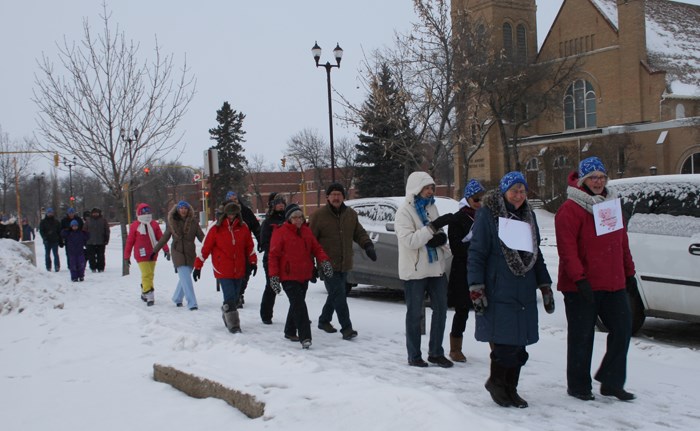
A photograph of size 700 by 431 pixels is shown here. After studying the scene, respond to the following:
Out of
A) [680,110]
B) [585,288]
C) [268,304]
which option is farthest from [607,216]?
[680,110]

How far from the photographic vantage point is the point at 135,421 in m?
6.02

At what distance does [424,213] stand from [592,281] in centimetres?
190

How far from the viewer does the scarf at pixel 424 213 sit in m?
6.66

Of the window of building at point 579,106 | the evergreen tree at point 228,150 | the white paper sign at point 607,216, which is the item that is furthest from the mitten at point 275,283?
the evergreen tree at point 228,150

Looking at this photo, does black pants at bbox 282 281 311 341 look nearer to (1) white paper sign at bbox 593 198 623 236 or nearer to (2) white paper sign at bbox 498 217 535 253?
(2) white paper sign at bbox 498 217 535 253

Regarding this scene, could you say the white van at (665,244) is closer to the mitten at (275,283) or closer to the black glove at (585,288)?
the black glove at (585,288)

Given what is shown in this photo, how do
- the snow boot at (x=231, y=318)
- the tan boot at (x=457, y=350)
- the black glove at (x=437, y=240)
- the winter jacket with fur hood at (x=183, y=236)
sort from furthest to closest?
the winter jacket with fur hood at (x=183, y=236) → the snow boot at (x=231, y=318) → the tan boot at (x=457, y=350) → the black glove at (x=437, y=240)

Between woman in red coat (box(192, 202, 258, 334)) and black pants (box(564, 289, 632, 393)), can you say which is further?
woman in red coat (box(192, 202, 258, 334))

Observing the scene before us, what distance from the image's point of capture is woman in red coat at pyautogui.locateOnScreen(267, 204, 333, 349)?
7.96m

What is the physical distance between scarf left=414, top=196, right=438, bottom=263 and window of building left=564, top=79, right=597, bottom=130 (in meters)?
52.1

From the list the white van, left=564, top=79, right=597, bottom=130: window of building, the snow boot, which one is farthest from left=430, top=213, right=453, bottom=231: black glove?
left=564, top=79, right=597, bottom=130: window of building

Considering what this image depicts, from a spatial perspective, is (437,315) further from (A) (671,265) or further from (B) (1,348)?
(B) (1,348)

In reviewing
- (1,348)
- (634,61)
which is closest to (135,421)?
(1,348)

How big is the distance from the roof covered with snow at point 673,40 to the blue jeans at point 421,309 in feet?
168
